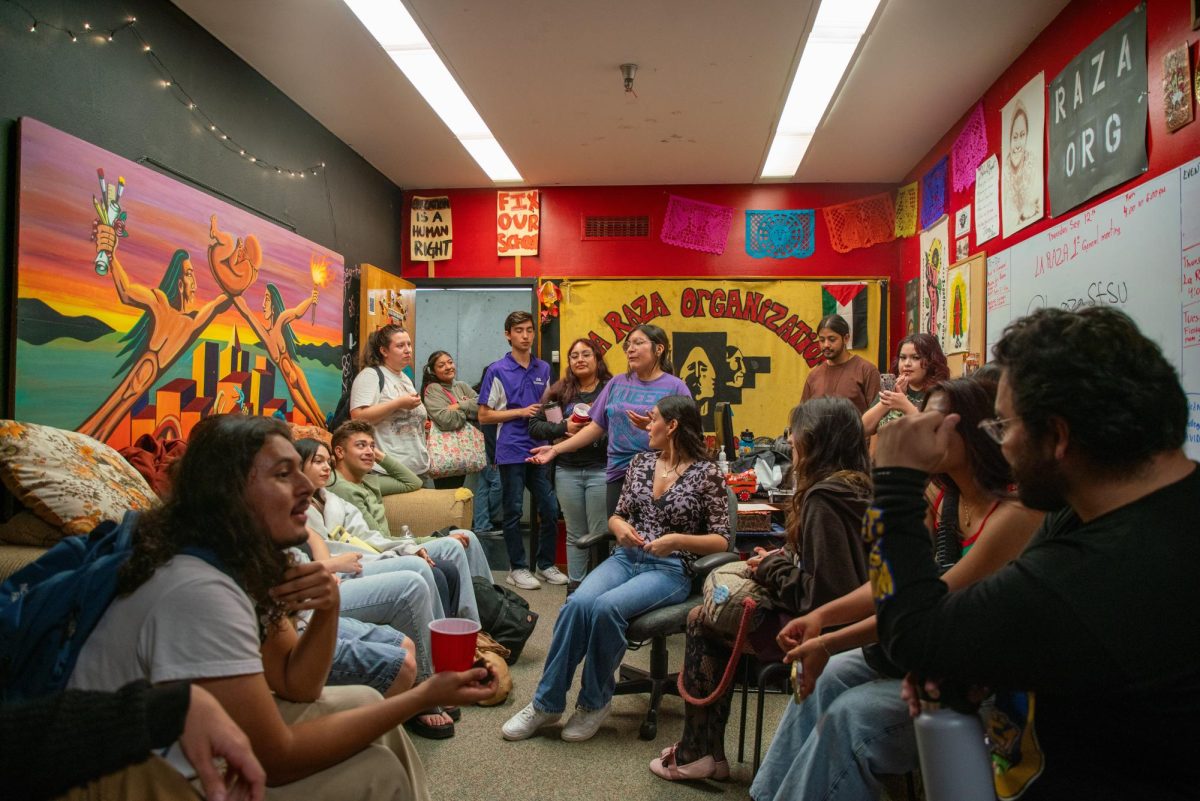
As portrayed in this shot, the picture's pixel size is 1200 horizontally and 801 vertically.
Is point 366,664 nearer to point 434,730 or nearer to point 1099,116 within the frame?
point 434,730

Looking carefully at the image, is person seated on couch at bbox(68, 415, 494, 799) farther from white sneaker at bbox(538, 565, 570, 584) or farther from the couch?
white sneaker at bbox(538, 565, 570, 584)

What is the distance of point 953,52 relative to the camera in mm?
3934

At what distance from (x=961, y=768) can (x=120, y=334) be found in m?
3.24

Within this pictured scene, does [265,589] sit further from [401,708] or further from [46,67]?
[46,67]

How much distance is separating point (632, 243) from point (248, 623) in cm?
555

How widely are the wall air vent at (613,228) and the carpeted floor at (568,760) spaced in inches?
163

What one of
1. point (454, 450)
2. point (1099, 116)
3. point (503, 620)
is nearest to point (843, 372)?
point (1099, 116)

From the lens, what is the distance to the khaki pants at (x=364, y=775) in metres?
1.32

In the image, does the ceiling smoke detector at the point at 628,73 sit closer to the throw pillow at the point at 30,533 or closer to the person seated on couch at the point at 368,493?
the person seated on couch at the point at 368,493

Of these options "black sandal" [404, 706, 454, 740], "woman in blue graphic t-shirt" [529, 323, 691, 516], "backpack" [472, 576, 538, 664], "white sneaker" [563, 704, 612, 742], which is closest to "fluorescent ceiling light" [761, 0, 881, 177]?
"woman in blue graphic t-shirt" [529, 323, 691, 516]

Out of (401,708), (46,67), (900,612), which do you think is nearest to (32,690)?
(401,708)

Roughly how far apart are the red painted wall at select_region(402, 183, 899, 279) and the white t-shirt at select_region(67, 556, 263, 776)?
5465 millimetres

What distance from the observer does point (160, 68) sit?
3.41 metres

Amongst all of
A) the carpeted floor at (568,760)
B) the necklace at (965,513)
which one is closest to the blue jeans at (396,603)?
the carpeted floor at (568,760)
